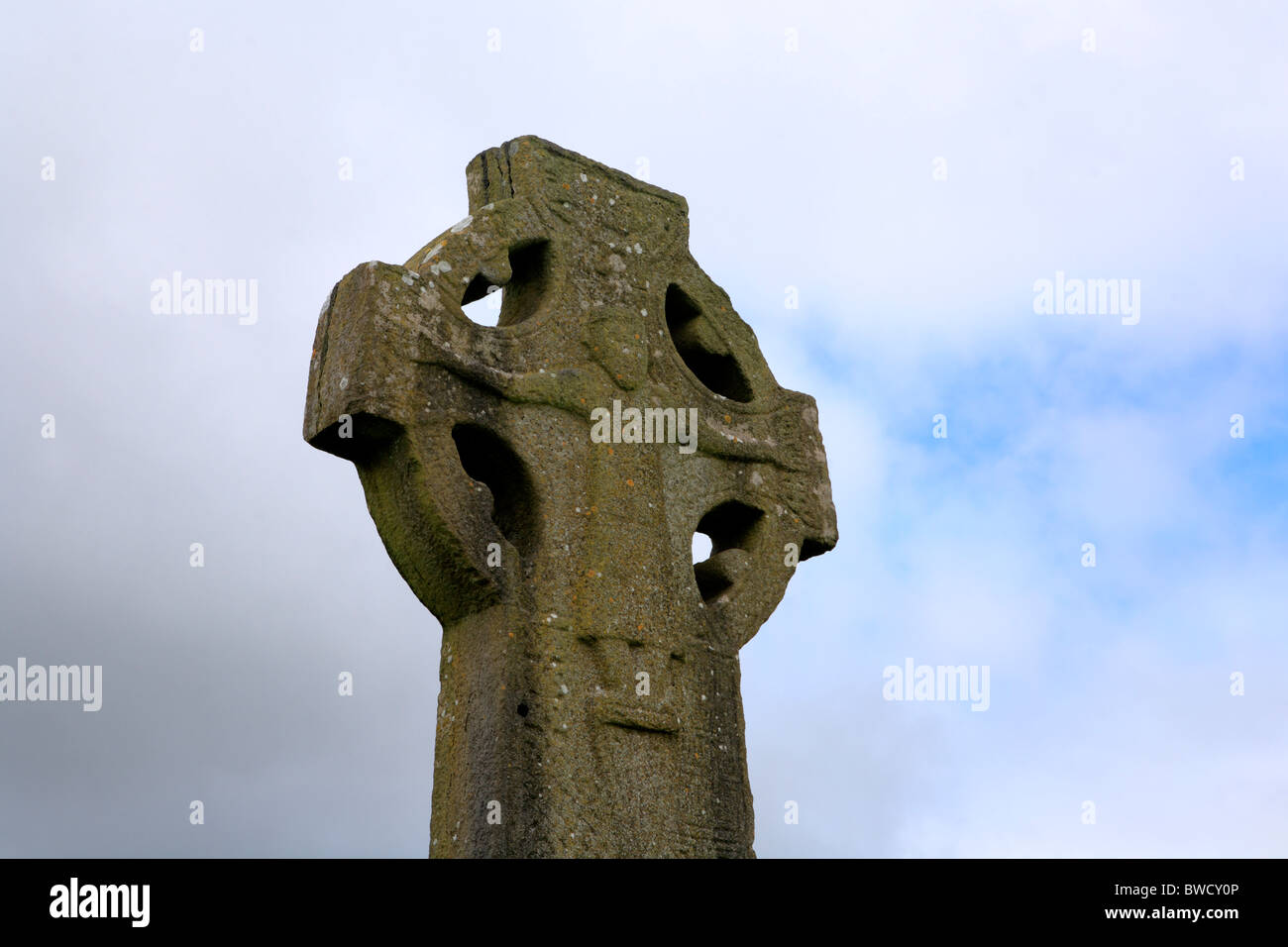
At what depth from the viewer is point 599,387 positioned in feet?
21.9

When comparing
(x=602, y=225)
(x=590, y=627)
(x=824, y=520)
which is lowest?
(x=590, y=627)

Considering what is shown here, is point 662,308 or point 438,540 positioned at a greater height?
point 662,308

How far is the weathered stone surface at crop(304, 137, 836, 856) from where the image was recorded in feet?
19.6

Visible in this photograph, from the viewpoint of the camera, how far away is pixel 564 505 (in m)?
6.39

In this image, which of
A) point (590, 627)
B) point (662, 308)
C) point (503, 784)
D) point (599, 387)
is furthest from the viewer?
point (662, 308)

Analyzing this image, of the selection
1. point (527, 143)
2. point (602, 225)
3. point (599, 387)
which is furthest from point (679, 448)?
point (527, 143)

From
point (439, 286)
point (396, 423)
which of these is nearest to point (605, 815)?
point (396, 423)

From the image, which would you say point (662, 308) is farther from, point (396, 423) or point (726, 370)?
point (396, 423)

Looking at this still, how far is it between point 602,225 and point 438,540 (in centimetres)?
170

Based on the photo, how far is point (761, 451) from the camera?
7246mm

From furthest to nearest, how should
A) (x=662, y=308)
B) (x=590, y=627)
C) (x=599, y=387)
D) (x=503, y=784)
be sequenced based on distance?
(x=662, y=308), (x=599, y=387), (x=590, y=627), (x=503, y=784)

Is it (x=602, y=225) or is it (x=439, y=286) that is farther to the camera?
(x=602, y=225)

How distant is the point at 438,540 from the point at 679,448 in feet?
4.32

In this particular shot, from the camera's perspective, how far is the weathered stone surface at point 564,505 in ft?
19.6
